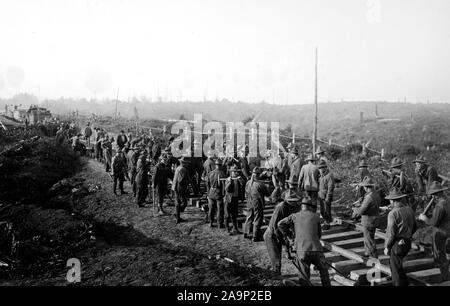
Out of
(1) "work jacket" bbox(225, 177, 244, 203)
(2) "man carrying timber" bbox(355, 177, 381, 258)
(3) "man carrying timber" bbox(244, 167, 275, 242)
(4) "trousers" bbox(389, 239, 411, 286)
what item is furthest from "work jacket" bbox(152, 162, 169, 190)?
(4) "trousers" bbox(389, 239, 411, 286)

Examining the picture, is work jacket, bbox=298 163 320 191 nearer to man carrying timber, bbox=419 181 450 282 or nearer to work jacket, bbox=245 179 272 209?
work jacket, bbox=245 179 272 209

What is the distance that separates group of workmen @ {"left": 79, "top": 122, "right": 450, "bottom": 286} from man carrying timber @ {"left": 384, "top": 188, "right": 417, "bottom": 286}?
0.01 meters

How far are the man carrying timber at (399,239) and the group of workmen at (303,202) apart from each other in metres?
0.01

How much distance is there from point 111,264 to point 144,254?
729 millimetres

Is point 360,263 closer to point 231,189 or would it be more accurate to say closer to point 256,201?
point 256,201

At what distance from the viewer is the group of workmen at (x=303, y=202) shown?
5.93m

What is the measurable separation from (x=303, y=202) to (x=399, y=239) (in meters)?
1.68

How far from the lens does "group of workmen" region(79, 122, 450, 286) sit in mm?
5934

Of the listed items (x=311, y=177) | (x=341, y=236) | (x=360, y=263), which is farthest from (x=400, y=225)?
(x=311, y=177)

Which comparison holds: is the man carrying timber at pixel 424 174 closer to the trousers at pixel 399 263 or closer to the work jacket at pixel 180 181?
the trousers at pixel 399 263

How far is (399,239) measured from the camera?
19.7 ft
